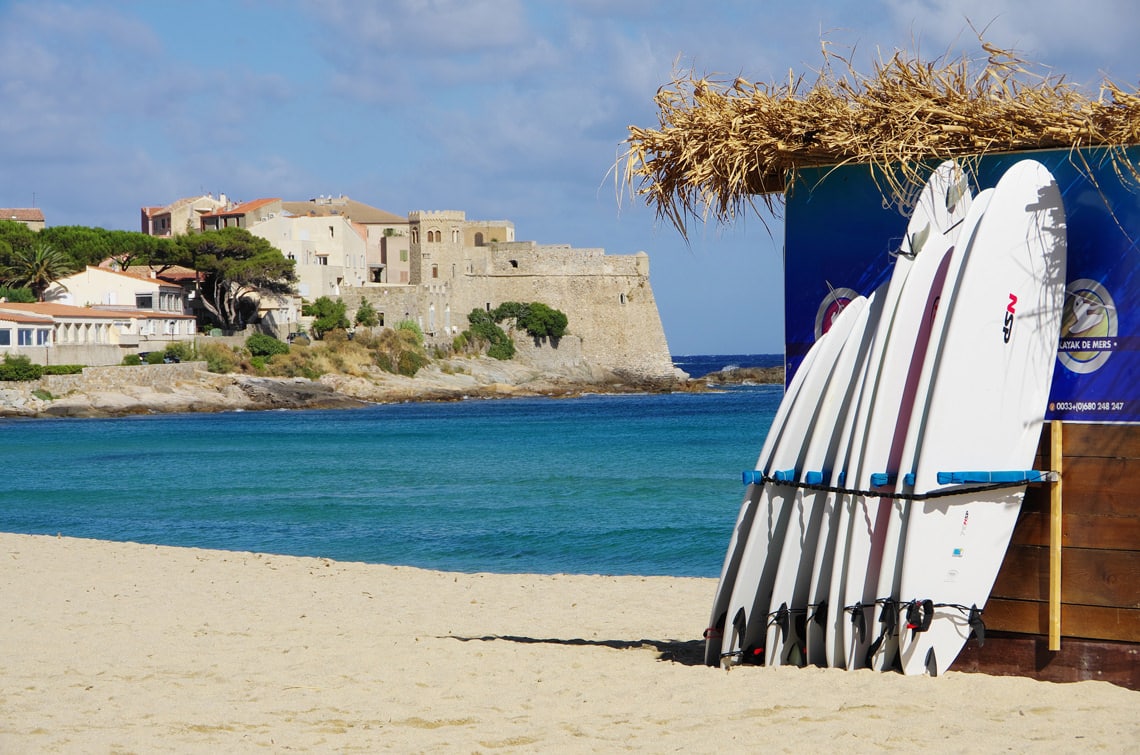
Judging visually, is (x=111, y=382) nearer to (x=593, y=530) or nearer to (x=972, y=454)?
(x=593, y=530)

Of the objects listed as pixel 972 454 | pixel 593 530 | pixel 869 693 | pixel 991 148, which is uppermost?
pixel 991 148

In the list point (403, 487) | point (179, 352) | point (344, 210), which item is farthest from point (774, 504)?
point (344, 210)

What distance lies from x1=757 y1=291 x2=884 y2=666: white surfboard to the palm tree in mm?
58128

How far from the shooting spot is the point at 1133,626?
15.4ft

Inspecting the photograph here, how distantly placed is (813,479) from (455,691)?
184 centimetres

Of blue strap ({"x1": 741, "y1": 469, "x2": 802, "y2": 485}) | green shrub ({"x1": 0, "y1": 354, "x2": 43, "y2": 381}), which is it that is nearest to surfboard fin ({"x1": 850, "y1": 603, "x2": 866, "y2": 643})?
blue strap ({"x1": 741, "y1": 469, "x2": 802, "y2": 485})

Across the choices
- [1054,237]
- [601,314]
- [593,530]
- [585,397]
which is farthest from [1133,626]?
[601,314]

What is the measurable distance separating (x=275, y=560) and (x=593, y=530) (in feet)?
19.5

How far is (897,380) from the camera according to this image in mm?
4949

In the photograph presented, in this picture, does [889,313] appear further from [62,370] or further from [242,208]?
[242,208]

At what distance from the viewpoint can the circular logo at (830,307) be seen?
5270 mm

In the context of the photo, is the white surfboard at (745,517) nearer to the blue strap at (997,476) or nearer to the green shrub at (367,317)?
the blue strap at (997,476)

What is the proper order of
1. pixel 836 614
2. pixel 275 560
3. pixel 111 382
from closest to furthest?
1. pixel 836 614
2. pixel 275 560
3. pixel 111 382

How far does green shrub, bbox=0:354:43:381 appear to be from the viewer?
4784cm
